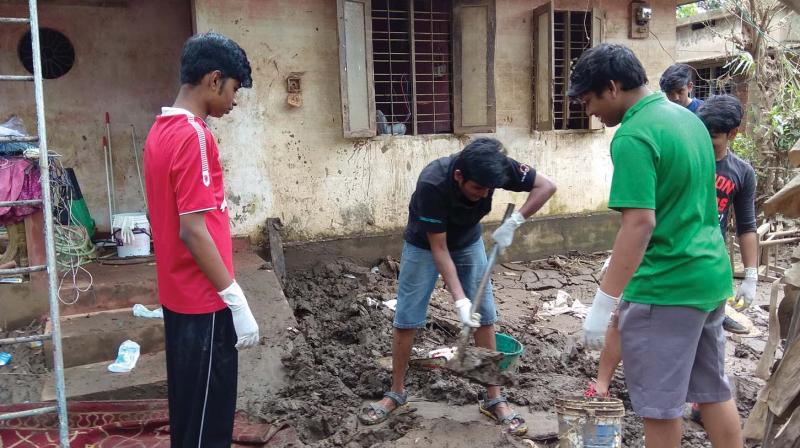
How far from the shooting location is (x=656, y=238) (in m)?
2.23

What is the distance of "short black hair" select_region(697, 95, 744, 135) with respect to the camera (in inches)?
130

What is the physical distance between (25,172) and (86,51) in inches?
124

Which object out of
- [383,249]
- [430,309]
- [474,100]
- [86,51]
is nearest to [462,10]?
[474,100]

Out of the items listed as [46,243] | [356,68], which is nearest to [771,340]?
[46,243]

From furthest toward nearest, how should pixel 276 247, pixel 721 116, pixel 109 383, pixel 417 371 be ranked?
pixel 276 247, pixel 417 371, pixel 109 383, pixel 721 116

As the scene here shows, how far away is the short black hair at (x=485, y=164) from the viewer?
2.83 meters

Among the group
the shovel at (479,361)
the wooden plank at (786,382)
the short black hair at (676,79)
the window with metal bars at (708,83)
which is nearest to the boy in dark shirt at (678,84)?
the short black hair at (676,79)

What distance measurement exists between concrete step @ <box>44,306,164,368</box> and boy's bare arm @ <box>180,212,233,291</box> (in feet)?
7.35

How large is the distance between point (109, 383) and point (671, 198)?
345cm

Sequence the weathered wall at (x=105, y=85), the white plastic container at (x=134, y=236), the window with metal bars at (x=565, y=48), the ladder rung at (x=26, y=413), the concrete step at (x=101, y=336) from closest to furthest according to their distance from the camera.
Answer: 1. the ladder rung at (x=26, y=413)
2. the concrete step at (x=101, y=336)
3. the white plastic container at (x=134, y=236)
4. the weathered wall at (x=105, y=85)
5. the window with metal bars at (x=565, y=48)

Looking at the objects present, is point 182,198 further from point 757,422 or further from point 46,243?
point 757,422

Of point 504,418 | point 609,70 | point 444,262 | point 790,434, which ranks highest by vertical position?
point 609,70

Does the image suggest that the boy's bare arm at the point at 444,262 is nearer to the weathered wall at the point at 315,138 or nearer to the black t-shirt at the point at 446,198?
the black t-shirt at the point at 446,198

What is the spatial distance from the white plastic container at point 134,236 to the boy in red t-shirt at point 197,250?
3.41 m
